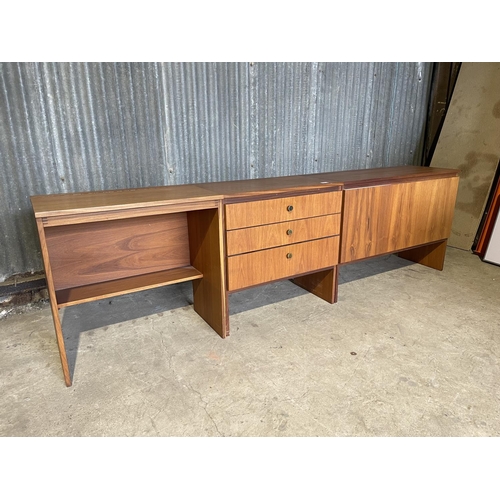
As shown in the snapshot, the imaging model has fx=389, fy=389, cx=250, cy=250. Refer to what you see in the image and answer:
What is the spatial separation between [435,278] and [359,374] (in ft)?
4.85

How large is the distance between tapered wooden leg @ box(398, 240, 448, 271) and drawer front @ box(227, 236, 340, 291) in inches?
44.8

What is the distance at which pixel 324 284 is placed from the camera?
2.61 metres

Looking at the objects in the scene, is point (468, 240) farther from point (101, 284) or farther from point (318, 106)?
point (101, 284)

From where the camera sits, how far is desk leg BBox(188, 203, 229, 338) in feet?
6.64

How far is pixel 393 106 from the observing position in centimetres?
347

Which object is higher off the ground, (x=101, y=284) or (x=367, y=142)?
(x=367, y=142)

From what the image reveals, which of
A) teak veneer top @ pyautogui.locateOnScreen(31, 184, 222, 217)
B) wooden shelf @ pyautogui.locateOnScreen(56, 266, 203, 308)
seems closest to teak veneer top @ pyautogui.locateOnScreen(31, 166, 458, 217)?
teak veneer top @ pyautogui.locateOnScreen(31, 184, 222, 217)

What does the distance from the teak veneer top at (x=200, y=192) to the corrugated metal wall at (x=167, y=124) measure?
1.20 feet

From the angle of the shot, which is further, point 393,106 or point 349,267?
point 393,106

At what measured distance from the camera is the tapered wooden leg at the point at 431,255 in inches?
122

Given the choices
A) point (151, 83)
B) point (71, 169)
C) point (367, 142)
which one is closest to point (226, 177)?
point (151, 83)

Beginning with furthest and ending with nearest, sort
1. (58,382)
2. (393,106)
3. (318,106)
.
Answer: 1. (393,106)
2. (318,106)
3. (58,382)

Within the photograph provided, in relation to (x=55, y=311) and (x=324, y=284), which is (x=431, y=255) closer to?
(x=324, y=284)

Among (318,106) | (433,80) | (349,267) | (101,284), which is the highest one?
(433,80)
